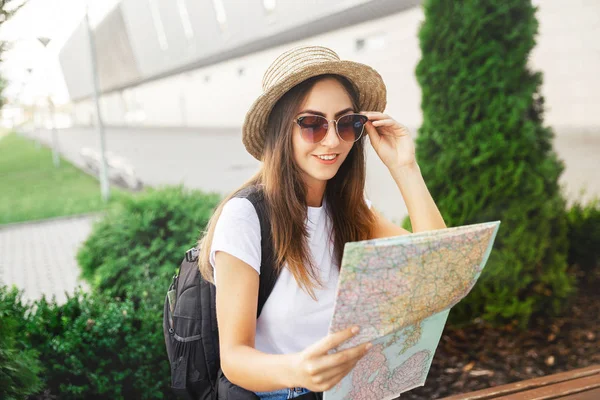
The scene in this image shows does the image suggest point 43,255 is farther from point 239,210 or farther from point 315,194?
point 239,210

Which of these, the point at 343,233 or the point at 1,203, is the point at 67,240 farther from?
the point at 343,233

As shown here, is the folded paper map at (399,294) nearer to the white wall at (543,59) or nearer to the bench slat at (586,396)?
the bench slat at (586,396)

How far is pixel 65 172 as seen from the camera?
59.2 feet

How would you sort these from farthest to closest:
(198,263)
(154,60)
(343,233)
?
(154,60)
(343,233)
(198,263)

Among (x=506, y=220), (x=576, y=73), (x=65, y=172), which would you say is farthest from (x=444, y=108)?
(x=65, y=172)

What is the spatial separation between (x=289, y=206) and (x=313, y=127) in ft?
0.69

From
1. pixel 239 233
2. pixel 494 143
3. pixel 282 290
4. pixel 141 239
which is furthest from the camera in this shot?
pixel 141 239

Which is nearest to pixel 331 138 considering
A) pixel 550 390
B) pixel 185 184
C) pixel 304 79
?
pixel 304 79

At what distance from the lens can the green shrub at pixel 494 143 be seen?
301 centimetres

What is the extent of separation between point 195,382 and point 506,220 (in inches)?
87.9

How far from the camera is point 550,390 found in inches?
70.2

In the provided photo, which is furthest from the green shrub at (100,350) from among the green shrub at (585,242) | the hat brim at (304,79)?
the green shrub at (585,242)

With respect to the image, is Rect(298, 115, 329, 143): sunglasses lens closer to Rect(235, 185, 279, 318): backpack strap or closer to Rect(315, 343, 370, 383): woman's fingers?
Rect(235, 185, 279, 318): backpack strap

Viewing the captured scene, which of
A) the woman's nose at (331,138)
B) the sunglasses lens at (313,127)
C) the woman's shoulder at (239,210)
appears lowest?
the woman's shoulder at (239,210)
